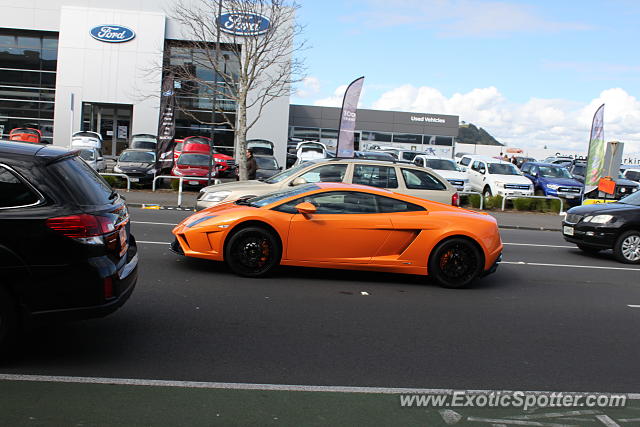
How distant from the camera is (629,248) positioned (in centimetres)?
1166

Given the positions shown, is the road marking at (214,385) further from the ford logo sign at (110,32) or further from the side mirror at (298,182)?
the ford logo sign at (110,32)

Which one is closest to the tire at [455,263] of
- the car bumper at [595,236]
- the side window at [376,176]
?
the side window at [376,176]

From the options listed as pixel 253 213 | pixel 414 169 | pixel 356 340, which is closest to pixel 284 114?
pixel 414 169

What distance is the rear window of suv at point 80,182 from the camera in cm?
471

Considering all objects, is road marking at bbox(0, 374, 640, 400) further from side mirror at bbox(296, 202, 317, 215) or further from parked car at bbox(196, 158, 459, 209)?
parked car at bbox(196, 158, 459, 209)

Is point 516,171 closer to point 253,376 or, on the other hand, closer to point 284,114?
point 284,114

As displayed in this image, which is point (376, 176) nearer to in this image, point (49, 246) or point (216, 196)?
point (216, 196)

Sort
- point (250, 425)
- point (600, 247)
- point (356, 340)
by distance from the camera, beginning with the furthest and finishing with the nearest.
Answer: point (600, 247) → point (356, 340) → point (250, 425)

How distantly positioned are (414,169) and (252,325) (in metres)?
7.67

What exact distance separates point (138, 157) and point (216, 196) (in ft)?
45.1

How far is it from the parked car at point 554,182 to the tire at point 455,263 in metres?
17.9

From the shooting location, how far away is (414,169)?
13.0 m

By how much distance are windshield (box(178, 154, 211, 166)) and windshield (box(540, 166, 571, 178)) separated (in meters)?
13.8

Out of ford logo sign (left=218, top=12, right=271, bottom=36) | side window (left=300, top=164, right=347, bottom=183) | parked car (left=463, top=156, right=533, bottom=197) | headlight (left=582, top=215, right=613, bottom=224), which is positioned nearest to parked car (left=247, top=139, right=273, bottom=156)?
ford logo sign (left=218, top=12, right=271, bottom=36)
